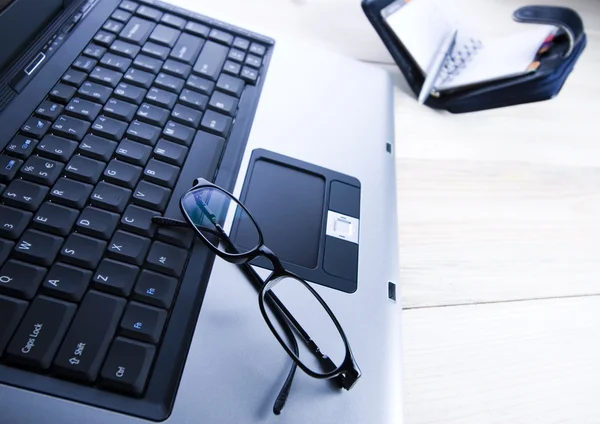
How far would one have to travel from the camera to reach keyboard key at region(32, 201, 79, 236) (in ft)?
1.20

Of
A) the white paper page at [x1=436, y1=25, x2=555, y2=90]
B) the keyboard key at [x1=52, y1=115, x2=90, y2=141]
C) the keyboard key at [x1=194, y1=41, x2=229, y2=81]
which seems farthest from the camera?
the white paper page at [x1=436, y1=25, x2=555, y2=90]

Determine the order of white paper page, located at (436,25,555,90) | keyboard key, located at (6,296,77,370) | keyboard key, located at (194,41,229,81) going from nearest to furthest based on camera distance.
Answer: keyboard key, located at (6,296,77,370)
keyboard key, located at (194,41,229,81)
white paper page, located at (436,25,555,90)

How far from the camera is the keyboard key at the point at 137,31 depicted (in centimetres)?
51

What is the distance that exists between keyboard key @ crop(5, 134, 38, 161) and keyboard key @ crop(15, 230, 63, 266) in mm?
62

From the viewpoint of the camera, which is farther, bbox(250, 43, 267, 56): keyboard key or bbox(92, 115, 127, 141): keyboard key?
bbox(250, 43, 267, 56): keyboard key

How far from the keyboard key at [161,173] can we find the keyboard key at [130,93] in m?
0.07

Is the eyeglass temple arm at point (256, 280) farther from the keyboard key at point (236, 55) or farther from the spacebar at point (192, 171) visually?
the keyboard key at point (236, 55)

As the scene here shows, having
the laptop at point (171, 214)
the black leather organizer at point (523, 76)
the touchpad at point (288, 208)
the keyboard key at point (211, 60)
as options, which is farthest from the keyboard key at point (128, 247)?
the black leather organizer at point (523, 76)

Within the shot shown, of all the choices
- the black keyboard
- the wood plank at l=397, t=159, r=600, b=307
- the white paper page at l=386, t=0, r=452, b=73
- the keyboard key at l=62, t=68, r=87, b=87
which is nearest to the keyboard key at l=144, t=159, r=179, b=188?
the black keyboard

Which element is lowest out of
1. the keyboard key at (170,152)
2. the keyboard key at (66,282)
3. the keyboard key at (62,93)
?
the keyboard key at (66,282)

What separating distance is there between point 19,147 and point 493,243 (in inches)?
18.0

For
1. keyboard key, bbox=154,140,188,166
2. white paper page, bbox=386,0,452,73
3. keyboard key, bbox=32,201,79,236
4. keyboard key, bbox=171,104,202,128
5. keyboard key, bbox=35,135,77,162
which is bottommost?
keyboard key, bbox=32,201,79,236

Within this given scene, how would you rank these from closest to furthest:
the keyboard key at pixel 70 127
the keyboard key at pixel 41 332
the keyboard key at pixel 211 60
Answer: the keyboard key at pixel 41 332 < the keyboard key at pixel 70 127 < the keyboard key at pixel 211 60

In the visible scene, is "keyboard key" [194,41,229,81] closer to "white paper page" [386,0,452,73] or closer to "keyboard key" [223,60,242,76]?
"keyboard key" [223,60,242,76]
